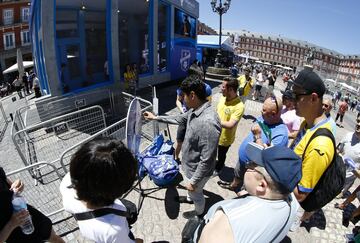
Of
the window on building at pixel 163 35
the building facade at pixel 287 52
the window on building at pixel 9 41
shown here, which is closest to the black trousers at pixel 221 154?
the window on building at pixel 163 35

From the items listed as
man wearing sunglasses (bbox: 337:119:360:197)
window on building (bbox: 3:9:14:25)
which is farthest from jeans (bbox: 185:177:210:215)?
window on building (bbox: 3:9:14:25)

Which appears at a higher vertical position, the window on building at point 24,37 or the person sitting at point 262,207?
the window on building at point 24,37

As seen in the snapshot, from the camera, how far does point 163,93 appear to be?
12.8 meters

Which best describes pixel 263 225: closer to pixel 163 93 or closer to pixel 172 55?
pixel 163 93

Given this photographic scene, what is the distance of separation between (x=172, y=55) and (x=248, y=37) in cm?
11706

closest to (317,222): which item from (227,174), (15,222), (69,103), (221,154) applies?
(227,174)

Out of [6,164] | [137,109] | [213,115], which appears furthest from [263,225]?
[6,164]

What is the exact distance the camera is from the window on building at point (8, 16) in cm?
2989

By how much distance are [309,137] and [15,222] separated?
2.81m

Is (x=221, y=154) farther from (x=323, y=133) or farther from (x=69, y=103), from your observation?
(x=69, y=103)

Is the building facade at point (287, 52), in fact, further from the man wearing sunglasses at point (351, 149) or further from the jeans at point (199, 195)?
the jeans at point (199, 195)

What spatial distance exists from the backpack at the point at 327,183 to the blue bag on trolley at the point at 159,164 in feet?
7.60

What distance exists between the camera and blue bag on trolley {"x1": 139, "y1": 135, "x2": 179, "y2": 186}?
416cm

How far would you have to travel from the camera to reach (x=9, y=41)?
31266 mm
